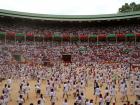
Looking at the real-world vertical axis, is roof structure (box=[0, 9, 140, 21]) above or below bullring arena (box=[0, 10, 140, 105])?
above

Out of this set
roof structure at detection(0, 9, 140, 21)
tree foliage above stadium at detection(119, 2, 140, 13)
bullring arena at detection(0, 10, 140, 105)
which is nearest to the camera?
bullring arena at detection(0, 10, 140, 105)

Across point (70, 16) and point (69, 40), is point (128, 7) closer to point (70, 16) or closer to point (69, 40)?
point (70, 16)

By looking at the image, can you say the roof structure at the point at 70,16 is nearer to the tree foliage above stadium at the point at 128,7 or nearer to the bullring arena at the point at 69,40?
the bullring arena at the point at 69,40

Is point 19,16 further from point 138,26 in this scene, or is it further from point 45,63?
point 138,26

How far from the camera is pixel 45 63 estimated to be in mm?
43969

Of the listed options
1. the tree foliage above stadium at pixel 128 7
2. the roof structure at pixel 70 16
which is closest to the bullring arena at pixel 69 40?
the roof structure at pixel 70 16

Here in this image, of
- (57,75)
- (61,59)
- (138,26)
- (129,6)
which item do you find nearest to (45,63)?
(61,59)

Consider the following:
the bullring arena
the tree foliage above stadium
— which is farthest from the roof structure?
the tree foliage above stadium

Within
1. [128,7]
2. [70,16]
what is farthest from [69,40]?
[128,7]

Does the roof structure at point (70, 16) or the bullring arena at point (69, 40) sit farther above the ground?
the roof structure at point (70, 16)

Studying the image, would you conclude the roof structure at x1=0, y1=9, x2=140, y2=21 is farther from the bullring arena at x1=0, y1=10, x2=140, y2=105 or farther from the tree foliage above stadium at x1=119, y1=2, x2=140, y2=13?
the tree foliage above stadium at x1=119, y1=2, x2=140, y2=13

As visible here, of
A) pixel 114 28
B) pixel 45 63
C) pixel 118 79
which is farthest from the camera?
pixel 114 28

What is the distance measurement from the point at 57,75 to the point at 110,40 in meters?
28.1

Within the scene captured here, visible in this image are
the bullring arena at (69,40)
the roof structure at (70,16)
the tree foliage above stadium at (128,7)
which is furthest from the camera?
the tree foliage above stadium at (128,7)
